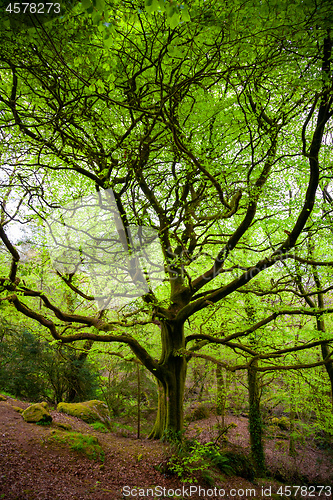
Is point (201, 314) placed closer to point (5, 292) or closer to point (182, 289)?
point (182, 289)

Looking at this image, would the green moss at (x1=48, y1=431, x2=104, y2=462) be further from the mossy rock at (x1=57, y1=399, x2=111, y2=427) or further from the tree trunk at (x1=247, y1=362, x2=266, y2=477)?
the tree trunk at (x1=247, y1=362, x2=266, y2=477)

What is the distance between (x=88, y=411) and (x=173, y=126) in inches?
368

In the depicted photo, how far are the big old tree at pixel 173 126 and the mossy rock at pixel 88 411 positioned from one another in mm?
2479

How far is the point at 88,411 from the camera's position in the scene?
8.67 metres

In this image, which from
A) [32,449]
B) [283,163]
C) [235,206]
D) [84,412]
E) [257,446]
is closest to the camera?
[235,206]

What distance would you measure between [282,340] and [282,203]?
13.6ft

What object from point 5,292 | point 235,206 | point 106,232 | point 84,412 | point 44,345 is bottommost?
point 84,412

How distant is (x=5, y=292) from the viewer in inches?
193

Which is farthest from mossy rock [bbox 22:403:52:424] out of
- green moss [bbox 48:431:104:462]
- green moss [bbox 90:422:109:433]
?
green moss [bbox 90:422:109:433]

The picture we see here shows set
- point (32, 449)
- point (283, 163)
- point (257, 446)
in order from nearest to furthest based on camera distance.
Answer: point (32, 449) → point (283, 163) → point (257, 446)

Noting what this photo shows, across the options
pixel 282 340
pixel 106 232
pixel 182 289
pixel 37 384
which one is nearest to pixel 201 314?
pixel 182 289

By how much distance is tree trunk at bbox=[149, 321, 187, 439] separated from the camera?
682 centimetres

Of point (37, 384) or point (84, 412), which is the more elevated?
point (37, 384)

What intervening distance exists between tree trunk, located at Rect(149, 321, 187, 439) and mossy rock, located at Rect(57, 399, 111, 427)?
238 centimetres
